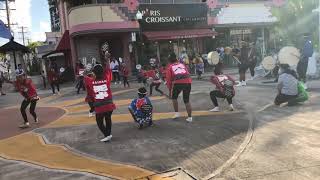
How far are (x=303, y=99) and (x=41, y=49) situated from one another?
1449 inches

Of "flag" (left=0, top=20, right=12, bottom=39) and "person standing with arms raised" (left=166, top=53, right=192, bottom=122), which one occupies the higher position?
"flag" (left=0, top=20, right=12, bottom=39)

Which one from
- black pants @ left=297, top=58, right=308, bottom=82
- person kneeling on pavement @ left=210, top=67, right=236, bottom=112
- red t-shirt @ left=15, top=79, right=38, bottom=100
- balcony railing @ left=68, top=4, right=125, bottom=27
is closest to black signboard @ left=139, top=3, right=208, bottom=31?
balcony railing @ left=68, top=4, right=125, bottom=27

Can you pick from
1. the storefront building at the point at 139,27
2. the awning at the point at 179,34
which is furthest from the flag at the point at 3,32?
the awning at the point at 179,34

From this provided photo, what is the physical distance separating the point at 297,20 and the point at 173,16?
8.52m

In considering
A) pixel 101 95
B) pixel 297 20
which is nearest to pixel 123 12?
pixel 297 20

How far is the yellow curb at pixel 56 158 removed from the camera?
23.1 feet

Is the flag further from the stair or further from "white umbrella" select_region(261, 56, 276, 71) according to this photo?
"white umbrella" select_region(261, 56, 276, 71)

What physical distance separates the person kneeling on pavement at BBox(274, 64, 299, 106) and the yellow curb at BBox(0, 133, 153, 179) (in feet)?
18.8

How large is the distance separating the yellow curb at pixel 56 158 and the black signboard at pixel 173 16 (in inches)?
807

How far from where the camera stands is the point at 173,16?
3106 centimetres

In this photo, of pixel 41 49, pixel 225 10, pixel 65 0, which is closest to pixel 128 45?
pixel 65 0

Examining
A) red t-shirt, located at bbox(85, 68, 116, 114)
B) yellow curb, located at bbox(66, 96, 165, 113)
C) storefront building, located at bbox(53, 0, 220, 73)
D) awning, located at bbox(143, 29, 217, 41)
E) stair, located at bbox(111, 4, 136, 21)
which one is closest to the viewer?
red t-shirt, located at bbox(85, 68, 116, 114)

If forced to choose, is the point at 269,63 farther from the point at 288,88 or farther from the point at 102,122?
the point at 102,122

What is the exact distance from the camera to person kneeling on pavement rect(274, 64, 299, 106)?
38.7 feet
